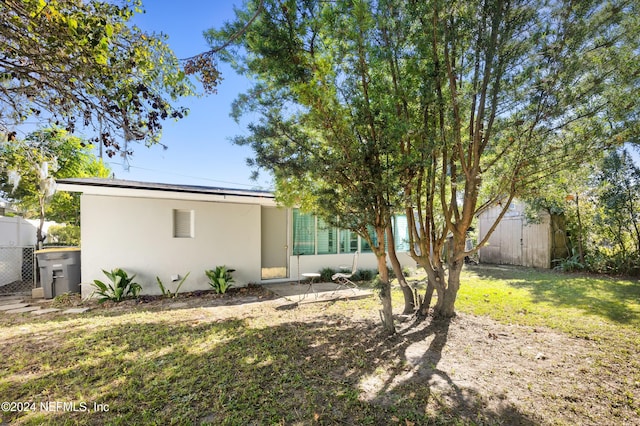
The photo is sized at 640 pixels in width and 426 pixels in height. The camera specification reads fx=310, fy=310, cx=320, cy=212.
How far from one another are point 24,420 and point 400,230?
35.2 ft

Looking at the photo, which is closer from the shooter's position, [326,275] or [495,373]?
[495,373]

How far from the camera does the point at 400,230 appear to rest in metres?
11.7

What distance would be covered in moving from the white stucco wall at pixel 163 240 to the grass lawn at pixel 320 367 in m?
1.79

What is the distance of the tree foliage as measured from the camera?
3.88 meters

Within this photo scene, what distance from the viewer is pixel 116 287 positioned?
23.2ft

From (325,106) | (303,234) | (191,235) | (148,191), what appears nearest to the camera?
(325,106)

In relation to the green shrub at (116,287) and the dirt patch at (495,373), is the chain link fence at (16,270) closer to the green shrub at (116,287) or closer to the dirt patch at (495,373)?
the green shrub at (116,287)

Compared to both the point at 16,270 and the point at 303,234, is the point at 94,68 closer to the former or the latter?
the point at 303,234

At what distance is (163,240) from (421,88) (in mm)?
6990

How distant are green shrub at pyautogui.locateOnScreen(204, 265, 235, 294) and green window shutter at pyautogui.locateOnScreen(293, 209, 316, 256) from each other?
7.54 ft

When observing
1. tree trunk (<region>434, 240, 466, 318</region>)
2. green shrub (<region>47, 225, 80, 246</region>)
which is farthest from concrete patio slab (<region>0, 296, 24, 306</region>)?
tree trunk (<region>434, 240, 466, 318</region>)

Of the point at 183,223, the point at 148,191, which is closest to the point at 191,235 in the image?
the point at 183,223

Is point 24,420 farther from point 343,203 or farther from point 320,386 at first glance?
point 343,203

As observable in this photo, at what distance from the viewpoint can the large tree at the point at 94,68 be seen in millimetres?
2594
